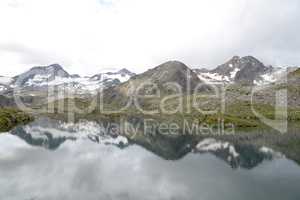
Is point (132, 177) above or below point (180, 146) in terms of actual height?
below

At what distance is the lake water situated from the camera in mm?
54031

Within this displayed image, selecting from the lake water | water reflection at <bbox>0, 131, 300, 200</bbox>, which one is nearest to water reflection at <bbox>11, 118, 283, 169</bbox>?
the lake water

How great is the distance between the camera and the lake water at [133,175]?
54031mm

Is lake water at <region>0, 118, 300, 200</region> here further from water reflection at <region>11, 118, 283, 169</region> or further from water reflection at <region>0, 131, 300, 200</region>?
water reflection at <region>11, 118, 283, 169</region>

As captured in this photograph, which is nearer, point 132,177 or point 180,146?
point 132,177

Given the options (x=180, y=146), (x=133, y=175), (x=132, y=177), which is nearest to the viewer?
(x=132, y=177)

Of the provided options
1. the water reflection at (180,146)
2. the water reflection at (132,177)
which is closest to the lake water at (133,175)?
the water reflection at (132,177)

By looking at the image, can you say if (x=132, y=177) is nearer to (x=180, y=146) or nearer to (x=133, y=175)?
(x=133, y=175)

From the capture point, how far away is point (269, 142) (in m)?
110

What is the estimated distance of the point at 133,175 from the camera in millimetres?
69562

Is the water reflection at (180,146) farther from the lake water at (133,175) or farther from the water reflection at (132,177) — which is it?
the water reflection at (132,177)

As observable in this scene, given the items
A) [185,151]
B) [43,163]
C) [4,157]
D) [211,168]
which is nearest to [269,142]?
[185,151]

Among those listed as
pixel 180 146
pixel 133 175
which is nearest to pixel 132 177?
pixel 133 175

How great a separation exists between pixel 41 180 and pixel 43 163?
17913mm
